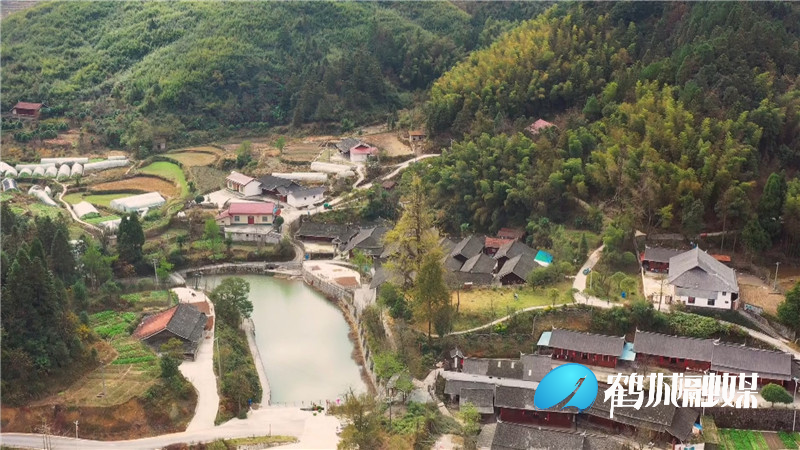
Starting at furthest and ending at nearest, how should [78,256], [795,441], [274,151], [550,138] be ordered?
[274,151]
[550,138]
[78,256]
[795,441]

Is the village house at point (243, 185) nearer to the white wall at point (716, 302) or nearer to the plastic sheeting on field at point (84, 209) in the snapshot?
the plastic sheeting on field at point (84, 209)

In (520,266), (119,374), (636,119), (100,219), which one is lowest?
(119,374)

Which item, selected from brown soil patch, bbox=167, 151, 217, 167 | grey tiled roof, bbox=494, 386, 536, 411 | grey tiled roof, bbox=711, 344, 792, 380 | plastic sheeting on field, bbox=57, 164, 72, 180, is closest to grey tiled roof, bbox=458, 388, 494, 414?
grey tiled roof, bbox=494, 386, 536, 411

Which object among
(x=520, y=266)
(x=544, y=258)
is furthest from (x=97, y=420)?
(x=544, y=258)

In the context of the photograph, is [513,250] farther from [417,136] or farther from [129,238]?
[417,136]

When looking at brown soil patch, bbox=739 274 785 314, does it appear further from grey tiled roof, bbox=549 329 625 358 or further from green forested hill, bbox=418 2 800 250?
grey tiled roof, bbox=549 329 625 358

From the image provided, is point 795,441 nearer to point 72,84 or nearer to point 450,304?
point 450,304

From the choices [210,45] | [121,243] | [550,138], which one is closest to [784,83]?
[550,138]
